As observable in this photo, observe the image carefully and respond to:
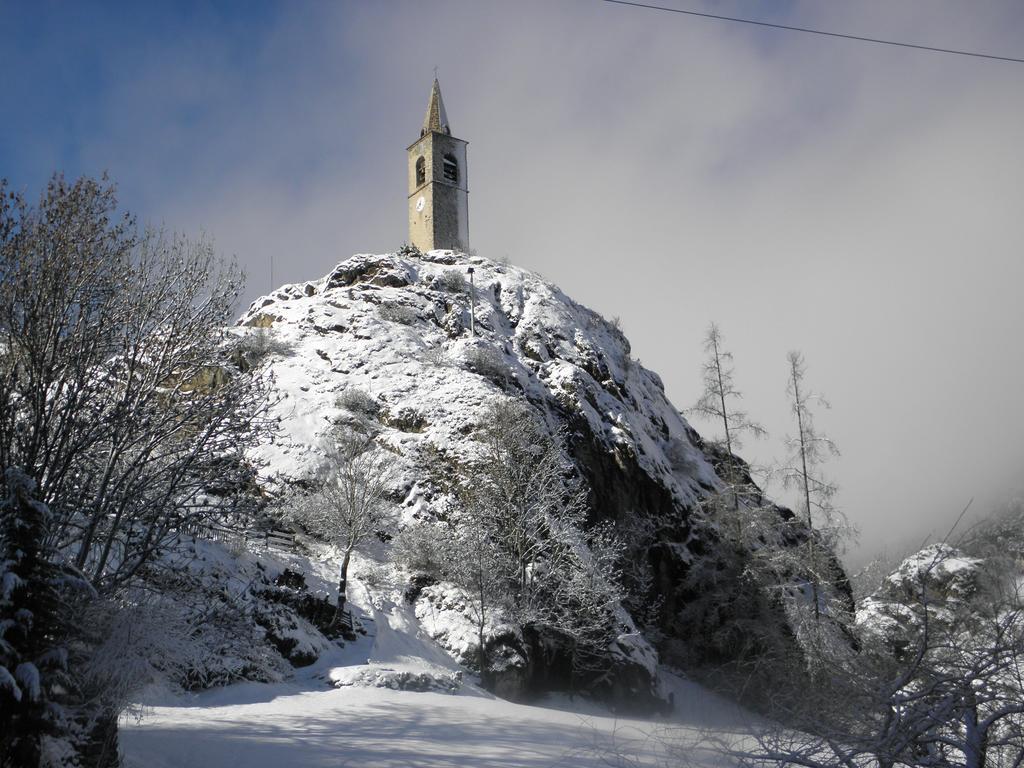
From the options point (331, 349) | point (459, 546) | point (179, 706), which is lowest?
point (179, 706)

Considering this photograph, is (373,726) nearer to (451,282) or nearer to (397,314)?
(397,314)

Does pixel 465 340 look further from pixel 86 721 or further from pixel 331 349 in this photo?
pixel 86 721

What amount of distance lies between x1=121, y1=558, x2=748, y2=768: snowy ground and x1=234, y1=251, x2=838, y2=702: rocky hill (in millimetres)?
2646

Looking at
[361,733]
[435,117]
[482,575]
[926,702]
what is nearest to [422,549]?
[482,575]

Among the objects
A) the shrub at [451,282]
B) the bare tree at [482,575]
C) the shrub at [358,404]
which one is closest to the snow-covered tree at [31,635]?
the bare tree at [482,575]

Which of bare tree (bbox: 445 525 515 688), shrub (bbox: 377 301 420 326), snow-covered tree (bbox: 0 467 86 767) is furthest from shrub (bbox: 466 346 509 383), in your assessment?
snow-covered tree (bbox: 0 467 86 767)

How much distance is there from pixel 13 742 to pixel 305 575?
12.9 meters

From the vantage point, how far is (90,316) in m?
10.8

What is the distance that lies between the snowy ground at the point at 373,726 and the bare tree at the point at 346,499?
2607 millimetres

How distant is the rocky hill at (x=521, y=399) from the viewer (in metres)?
26.5

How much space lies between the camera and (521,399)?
1170 inches

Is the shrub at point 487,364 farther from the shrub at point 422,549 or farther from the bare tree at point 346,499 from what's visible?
the shrub at point 422,549

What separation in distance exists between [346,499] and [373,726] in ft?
33.0

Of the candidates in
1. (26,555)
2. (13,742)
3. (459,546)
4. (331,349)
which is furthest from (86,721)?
(331,349)
